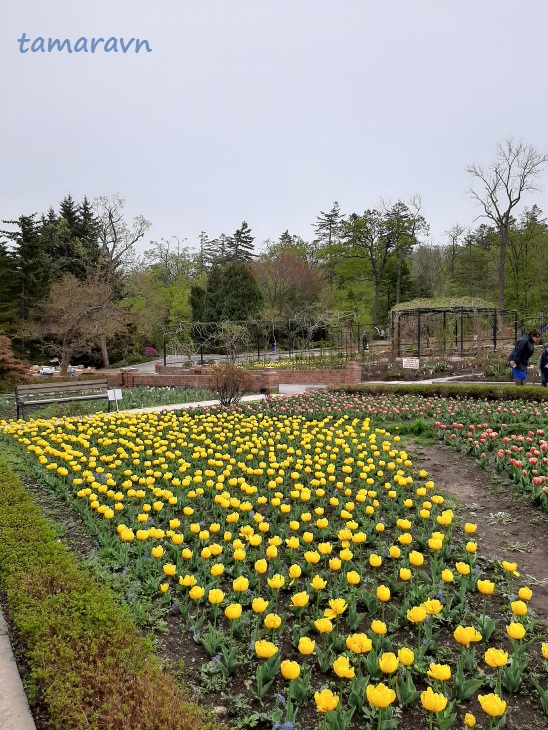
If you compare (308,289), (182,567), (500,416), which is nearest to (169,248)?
(308,289)

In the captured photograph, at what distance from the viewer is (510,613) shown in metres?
3.10

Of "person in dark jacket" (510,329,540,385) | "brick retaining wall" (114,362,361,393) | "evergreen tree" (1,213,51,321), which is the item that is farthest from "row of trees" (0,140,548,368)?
"person in dark jacket" (510,329,540,385)

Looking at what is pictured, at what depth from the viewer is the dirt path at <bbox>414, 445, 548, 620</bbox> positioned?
143 inches

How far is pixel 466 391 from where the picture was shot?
11.7 metres

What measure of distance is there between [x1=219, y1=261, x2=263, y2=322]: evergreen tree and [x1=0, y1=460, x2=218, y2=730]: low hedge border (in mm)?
36079

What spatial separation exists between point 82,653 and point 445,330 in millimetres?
23973

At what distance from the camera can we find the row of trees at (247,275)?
30188 mm

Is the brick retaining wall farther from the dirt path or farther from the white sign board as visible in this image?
the dirt path

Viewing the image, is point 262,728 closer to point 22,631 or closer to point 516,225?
point 22,631

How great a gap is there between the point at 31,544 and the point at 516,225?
46335 mm

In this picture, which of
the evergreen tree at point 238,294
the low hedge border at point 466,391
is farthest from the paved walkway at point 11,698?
the evergreen tree at point 238,294

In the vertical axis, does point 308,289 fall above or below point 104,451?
above

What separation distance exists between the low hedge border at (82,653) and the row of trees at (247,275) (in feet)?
80.3

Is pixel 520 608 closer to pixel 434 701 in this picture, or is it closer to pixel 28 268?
pixel 434 701
